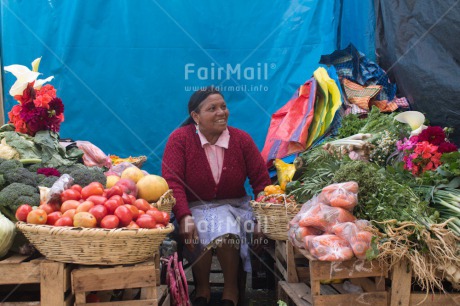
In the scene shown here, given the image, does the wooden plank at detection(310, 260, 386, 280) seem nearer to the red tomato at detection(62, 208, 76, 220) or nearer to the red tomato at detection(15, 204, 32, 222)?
the red tomato at detection(62, 208, 76, 220)

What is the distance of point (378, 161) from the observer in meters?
3.95

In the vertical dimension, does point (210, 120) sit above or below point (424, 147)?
above

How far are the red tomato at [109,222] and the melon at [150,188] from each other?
77 cm

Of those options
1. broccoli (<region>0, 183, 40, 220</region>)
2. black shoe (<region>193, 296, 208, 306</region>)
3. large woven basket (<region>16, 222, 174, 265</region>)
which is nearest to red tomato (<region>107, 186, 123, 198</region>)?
large woven basket (<region>16, 222, 174, 265</region>)

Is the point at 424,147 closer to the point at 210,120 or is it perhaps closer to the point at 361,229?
the point at 361,229

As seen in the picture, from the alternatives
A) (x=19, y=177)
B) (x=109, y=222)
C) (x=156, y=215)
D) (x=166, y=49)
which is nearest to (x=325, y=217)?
(x=156, y=215)

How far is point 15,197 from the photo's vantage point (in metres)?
3.08

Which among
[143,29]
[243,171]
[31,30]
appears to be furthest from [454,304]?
[31,30]

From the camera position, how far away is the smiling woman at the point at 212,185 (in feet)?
12.9

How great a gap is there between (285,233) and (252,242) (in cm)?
52

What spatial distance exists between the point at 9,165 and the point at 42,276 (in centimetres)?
97

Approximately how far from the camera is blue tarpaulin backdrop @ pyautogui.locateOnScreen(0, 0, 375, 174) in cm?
523

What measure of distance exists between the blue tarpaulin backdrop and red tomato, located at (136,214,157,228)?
2.57 meters

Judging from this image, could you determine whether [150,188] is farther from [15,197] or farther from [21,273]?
[21,273]
